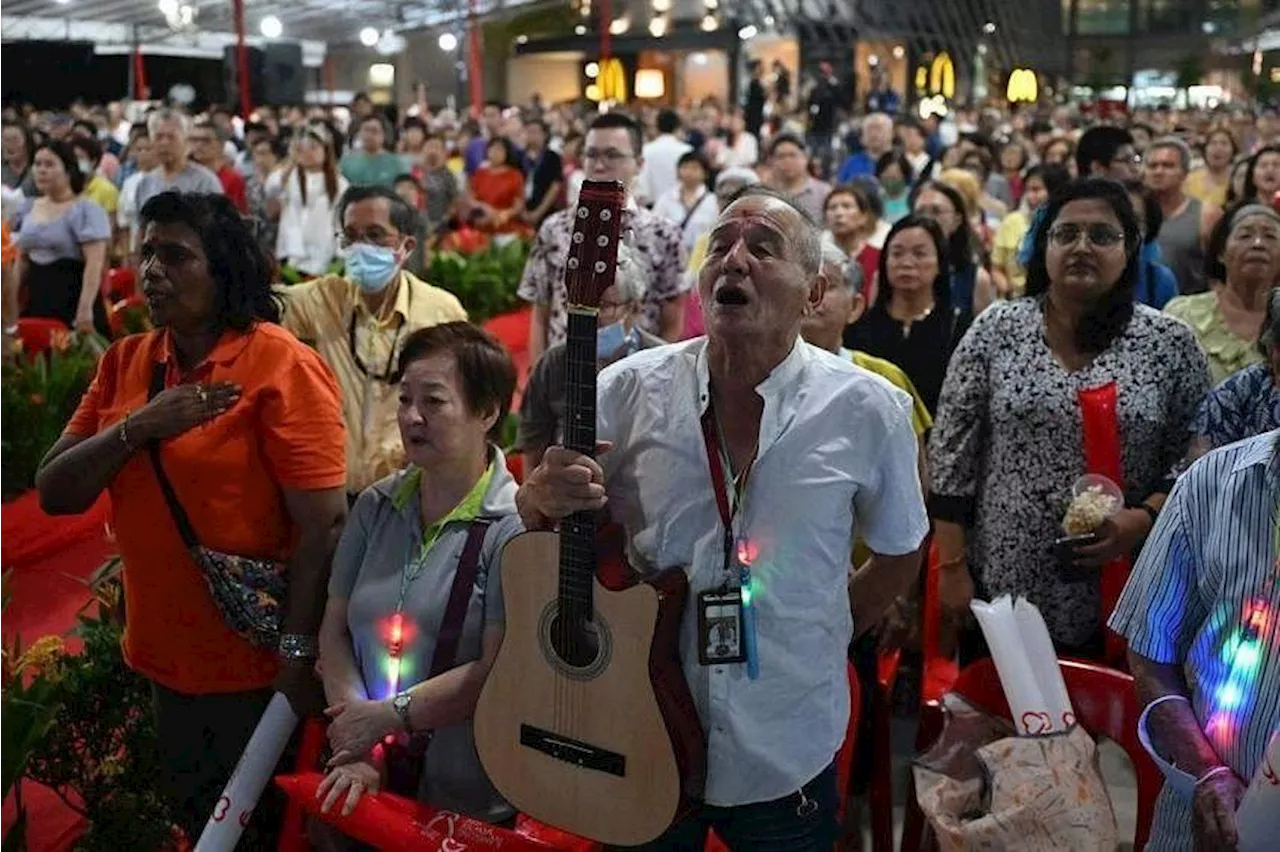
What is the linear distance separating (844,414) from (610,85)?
17.6 metres

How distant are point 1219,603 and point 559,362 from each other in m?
1.82

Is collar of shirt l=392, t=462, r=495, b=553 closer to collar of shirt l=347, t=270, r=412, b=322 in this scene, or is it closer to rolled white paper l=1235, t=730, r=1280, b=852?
collar of shirt l=347, t=270, r=412, b=322

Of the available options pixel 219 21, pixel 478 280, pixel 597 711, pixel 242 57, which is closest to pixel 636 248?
pixel 597 711

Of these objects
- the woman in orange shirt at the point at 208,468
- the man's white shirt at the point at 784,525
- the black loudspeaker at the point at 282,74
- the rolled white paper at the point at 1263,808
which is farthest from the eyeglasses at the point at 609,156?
the black loudspeaker at the point at 282,74

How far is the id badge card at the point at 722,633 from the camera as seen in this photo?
223 centimetres

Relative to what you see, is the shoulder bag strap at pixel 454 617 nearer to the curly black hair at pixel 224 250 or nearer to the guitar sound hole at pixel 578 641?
the guitar sound hole at pixel 578 641

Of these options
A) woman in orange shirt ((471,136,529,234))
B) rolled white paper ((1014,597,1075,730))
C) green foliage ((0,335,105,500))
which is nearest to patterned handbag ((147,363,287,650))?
rolled white paper ((1014,597,1075,730))

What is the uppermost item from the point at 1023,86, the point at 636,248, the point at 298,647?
the point at 1023,86

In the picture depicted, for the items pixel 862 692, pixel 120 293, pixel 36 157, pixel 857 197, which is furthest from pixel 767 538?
pixel 120 293

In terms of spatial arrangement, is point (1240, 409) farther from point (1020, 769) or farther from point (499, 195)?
point (499, 195)

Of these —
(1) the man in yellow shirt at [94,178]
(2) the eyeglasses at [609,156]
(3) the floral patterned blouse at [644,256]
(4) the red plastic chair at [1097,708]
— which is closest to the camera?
(4) the red plastic chair at [1097,708]

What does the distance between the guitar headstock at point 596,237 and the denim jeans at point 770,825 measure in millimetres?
869

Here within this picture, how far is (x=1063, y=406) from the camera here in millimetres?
3186

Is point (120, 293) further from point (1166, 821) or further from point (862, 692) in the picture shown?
point (1166, 821)
